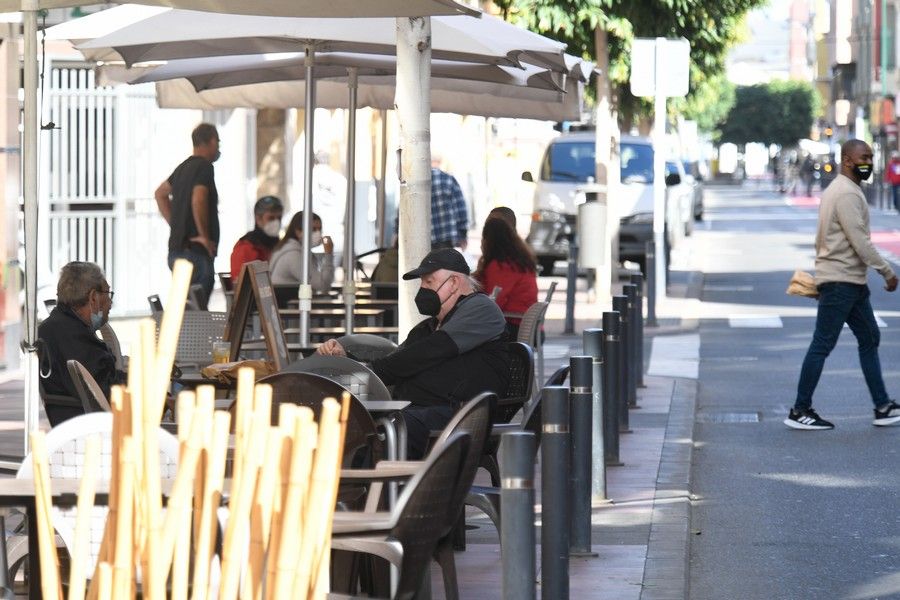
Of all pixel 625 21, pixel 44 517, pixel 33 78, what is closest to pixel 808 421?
pixel 33 78

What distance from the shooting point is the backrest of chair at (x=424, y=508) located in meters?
5.19

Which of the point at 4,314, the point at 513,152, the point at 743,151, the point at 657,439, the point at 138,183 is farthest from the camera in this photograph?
the point at 743,151

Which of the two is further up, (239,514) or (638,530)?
Result: (239,514)

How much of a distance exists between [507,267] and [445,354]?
4.34 meters

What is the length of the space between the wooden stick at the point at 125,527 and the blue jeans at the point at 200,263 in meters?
9.83

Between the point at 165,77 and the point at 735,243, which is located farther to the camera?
the point at 735,243

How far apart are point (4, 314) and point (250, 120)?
13.1 metres

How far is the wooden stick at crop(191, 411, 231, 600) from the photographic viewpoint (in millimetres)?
3855

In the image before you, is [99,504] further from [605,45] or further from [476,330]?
[605,45]

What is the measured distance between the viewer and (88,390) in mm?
6863

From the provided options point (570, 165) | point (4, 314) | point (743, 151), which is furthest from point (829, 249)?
point (743, 151)

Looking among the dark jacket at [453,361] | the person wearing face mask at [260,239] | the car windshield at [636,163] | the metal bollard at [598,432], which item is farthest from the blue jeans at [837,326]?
the car windshield at [636,163]

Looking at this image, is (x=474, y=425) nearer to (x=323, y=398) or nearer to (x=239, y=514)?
(x=323, y=398)

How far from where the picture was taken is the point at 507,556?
5.05m
